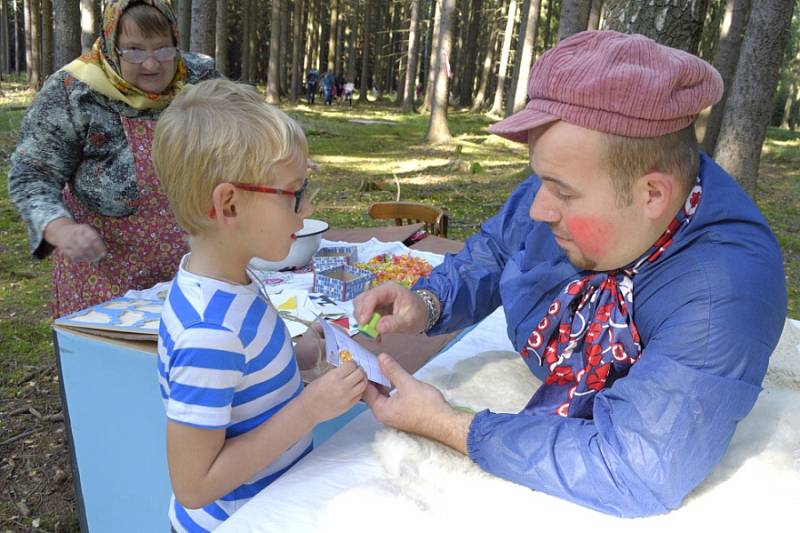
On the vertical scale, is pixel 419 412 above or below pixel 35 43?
below

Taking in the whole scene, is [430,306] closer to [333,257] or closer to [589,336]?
[589,336]

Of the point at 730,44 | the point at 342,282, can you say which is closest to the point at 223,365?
the point at 342,282

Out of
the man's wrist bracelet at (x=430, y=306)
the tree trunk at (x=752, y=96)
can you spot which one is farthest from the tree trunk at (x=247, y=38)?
the man's wrist bracelet at (x=430, y=306)

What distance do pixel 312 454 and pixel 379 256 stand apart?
5.07 ft

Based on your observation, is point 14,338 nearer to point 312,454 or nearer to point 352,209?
point 312,454

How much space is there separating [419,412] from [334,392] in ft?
0.59

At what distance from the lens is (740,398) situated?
41.4 inches

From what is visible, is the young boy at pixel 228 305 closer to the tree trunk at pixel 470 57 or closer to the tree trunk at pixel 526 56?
the tree trunk at pixel 526 56

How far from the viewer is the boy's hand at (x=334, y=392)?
1210mm

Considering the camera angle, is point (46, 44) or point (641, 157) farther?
point (46, 44)

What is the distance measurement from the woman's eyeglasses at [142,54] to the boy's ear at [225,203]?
136 centimetres

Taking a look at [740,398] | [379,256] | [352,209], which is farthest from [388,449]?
[352,209]

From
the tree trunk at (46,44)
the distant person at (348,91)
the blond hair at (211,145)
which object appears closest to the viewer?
the blond hair at (211,145)

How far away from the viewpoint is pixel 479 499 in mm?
1161
